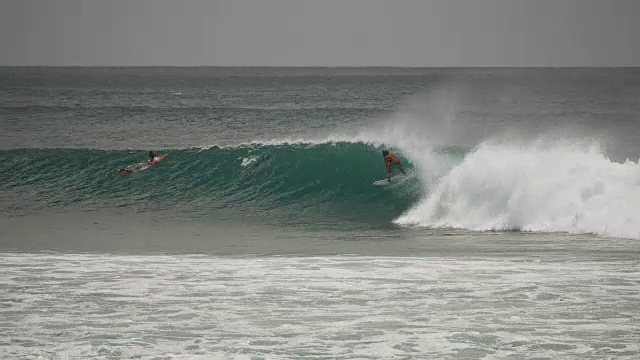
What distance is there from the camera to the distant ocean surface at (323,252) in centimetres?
978

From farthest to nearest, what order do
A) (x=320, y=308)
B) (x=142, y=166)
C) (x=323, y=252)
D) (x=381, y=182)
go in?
(x=142, y=166) < (x=381, y=182) < (x=323, y=252) < (x=320, y=308)

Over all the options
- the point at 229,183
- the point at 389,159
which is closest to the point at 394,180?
the point at 389,159

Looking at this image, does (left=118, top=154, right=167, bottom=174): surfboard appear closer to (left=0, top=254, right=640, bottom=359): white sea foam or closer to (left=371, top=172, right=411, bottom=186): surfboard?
(left=371, top=172, right=411, bottom=186): surfboard

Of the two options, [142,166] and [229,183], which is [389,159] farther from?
[142,166]

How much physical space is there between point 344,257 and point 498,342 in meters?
5.53

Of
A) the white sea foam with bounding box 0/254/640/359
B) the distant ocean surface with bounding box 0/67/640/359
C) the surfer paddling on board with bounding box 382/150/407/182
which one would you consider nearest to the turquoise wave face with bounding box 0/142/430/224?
the distant ocean surface with bounding box 0/67/640/359

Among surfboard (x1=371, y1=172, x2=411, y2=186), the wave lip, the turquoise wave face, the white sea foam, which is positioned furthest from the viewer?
surfboard (x1=371, y1=172, x2=411, y2=186)

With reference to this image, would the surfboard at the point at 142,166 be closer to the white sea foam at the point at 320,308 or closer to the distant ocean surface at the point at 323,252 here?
the distant ocean surface at the point at 323,252

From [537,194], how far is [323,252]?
572 cm

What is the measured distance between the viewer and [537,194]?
19.4 m

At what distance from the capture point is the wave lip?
1798 centimetres

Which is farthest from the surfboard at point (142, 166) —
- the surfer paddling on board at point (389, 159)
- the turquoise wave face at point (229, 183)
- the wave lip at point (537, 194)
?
the wave lip at point (537, 194)

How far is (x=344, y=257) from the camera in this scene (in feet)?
48.8

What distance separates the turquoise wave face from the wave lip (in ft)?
4.59
